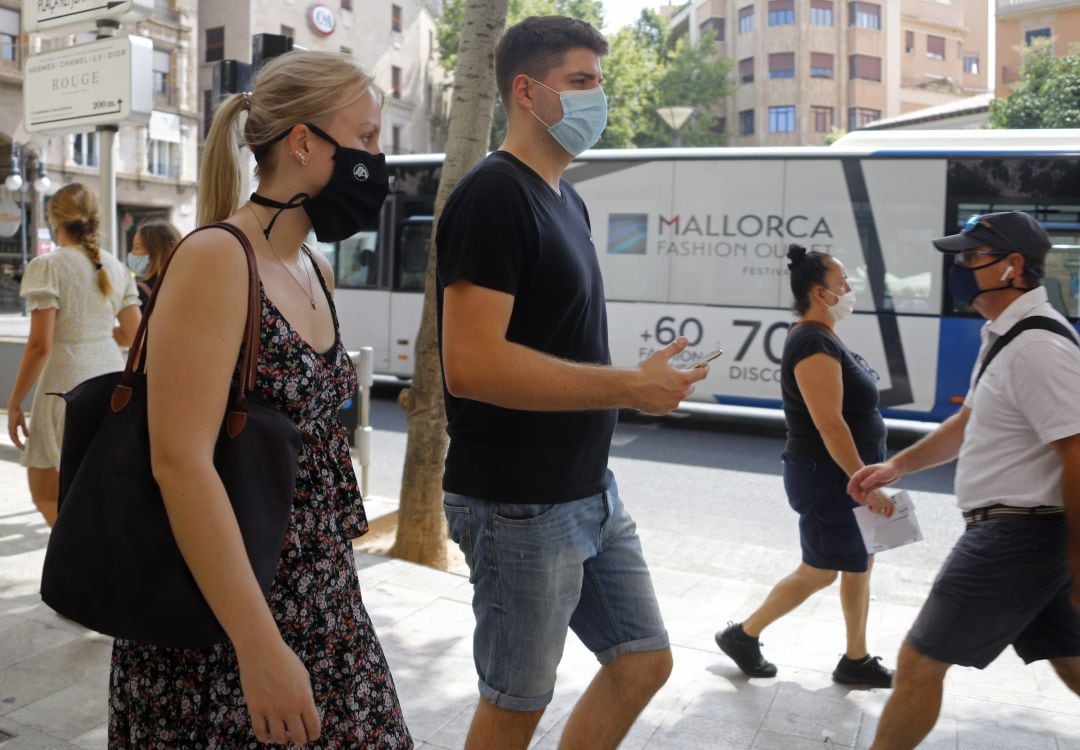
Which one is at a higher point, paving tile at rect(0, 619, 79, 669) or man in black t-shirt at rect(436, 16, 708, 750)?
man in black t-shirt at rect(436, 16, 708, 750)

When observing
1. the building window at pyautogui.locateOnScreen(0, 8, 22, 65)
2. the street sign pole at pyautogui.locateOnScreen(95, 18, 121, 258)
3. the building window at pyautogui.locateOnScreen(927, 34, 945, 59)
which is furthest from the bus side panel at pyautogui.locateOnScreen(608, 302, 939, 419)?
the building window at pyautogui.locateOnScreen(927, 34, 945, 59)

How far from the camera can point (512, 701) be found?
7.67 feet

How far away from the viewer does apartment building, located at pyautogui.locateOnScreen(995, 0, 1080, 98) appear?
4781 cm

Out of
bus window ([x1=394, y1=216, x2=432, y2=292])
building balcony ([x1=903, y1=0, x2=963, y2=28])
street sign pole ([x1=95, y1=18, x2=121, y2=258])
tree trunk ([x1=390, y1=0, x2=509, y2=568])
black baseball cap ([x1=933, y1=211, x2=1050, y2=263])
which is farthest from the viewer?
building balcony ([x1=903, y1=0, x2=963, y2=28])

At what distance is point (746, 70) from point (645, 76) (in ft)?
46.7

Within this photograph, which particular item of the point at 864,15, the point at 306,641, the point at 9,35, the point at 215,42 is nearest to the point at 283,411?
the point at 306,641

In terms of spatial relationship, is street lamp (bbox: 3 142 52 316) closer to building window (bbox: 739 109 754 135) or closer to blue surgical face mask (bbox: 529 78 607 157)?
blue surgical face mask (bbox: 529 78 607 157)

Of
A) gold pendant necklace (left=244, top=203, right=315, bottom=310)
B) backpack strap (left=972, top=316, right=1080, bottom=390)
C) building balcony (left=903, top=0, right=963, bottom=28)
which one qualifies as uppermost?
building balcony (left=903, top=0, right=963, bottom=28)

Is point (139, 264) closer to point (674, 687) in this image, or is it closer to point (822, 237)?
point (674, 687)

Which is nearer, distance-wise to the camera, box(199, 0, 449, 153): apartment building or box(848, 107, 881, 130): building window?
box(199, 0, 449, 153): apartment building

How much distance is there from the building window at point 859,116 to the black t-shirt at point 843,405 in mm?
55657

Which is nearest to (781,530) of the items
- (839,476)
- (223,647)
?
(839,476)

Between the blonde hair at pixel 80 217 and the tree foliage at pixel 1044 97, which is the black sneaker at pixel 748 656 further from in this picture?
the tree foliage at pixel 1044 97

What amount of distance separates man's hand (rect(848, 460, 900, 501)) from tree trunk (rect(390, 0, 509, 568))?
8.60 feet
